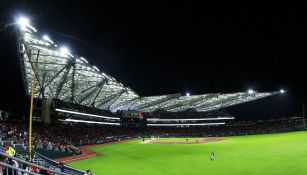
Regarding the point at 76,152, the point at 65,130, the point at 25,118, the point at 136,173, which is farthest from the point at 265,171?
the point at 25,118

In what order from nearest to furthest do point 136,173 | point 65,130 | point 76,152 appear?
point 136,173, point 76,152, point 65,130

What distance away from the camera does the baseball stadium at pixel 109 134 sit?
906 inches

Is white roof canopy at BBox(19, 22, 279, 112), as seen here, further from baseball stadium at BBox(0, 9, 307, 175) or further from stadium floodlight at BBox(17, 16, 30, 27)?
stadium floodlight at BBox(17, 16, 30, 27)

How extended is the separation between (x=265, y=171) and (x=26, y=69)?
29960 millimetres

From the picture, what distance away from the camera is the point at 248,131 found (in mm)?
84500

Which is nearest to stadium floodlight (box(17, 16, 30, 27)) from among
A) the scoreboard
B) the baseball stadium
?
the baseball stadium

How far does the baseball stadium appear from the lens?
75.5 feet

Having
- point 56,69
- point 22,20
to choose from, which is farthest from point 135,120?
point 22,20

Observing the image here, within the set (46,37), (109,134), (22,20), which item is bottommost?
(109,134)

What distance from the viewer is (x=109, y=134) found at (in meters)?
74.1

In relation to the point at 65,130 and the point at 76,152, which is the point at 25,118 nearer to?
the point at 65,130

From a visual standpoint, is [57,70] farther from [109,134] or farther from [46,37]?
[109,134]

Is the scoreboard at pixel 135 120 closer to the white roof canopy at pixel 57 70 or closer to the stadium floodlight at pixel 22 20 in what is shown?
the white roof canopy at pixel 57 70

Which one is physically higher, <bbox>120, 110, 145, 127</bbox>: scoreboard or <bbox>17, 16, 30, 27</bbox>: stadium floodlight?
<bbox>17, 16, 30, 27</bbox>: stadium floodlight
